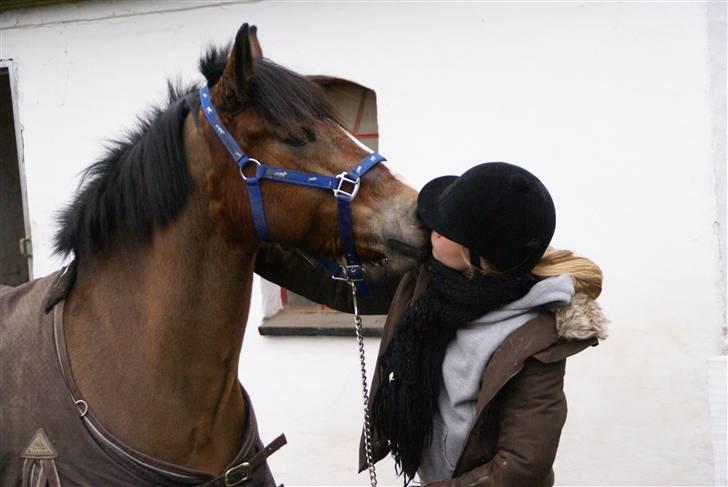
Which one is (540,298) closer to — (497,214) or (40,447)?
(497,214)

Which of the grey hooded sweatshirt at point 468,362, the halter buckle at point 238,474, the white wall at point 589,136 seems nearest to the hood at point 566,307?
the grey hooded sweatshirt at point 468,362

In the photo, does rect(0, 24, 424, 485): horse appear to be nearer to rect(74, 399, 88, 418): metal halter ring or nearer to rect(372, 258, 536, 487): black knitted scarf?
rect(74, 399, 88, 418): metal halter ring

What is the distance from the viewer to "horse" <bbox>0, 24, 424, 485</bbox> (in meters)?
1.71

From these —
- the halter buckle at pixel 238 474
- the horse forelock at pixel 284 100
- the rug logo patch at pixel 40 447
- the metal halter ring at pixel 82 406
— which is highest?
the horse forelock at pixel 284 100

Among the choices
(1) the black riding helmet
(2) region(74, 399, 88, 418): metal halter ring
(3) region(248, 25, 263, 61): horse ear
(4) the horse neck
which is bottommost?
(2) region(74, 399, 88, 418): metal halter ring

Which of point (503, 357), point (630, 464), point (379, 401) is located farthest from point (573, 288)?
point (630, 464)

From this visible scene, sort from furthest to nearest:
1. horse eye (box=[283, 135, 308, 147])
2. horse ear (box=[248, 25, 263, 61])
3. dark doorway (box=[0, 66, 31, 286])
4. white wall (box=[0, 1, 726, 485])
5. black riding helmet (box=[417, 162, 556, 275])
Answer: dark doorway (box=[0, 66, 31, 286]) → white wall (box=[0, 1, 726, 485]) → horse ear (box=[248, 25, 263, 61]) → horse eye (box=[283, 135, 308, 147]) → black riding helmet (box=[417, 162, 556, 275])

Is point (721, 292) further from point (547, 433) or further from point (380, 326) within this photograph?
point (547, 433)

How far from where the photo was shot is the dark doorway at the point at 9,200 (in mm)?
5730

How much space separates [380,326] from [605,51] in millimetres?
1736

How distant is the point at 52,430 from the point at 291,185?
2.53 feet

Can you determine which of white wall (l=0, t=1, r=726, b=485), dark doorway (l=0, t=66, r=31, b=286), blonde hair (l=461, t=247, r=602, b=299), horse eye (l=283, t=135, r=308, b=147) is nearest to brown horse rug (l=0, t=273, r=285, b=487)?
horse eye (l=283, t=135, r=308, b=147)

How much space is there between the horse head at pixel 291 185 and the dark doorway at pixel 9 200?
4.51m

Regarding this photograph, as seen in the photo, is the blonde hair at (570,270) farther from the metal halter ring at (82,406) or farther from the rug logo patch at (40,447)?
the rug logo patch at (40,447)
